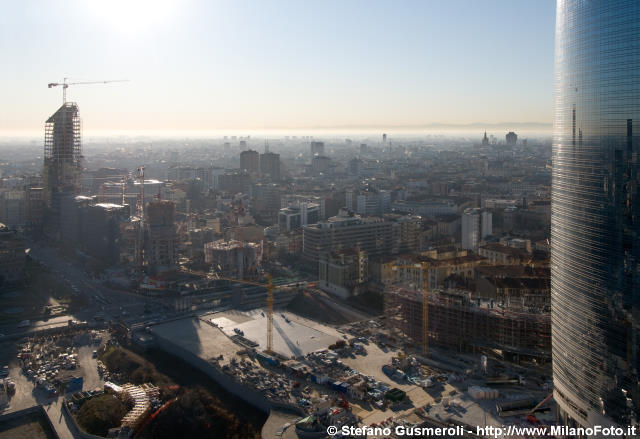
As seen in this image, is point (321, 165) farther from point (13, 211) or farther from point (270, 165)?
point (13, 211)

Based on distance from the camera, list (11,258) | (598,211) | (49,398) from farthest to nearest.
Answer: (11,258) < (49,398) < (598,211)

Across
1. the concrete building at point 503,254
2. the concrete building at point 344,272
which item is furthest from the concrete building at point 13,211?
the concrete building at point 503,254

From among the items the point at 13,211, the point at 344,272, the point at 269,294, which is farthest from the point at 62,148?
the point at 269,294

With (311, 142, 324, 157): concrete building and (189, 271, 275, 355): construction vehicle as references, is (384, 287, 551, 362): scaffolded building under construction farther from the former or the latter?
(311, 142, 324, 157): concrete building

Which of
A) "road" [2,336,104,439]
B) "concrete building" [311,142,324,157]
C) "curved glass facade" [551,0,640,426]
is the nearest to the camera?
"curved glass facade" [551,0,640,426]

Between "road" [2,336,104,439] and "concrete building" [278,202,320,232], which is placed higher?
"concrete building" [278,202,320,232]

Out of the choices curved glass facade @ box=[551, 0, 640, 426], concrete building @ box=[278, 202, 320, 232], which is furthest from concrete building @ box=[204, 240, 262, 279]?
curved glass facade @ box=[551, 0, 640, 426]

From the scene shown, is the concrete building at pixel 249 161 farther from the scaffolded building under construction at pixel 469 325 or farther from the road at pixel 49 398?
the road at pixel 49 398

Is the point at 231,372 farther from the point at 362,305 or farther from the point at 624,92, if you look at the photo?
the point at 624,92
